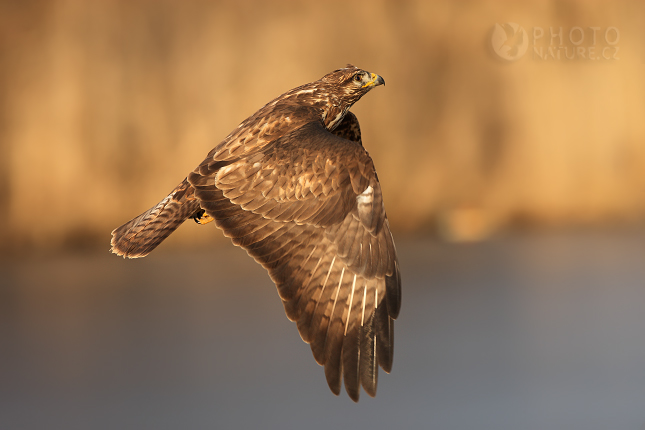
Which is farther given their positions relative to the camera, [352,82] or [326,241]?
[352,82]

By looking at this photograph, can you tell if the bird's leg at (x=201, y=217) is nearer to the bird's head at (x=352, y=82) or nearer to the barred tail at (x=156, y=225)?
the barred tail at (x=156, y=225)

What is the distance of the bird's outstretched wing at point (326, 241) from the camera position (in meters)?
3.12

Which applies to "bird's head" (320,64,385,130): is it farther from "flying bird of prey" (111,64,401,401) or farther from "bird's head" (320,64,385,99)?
"flying bird of prey" (111,64,401,401)

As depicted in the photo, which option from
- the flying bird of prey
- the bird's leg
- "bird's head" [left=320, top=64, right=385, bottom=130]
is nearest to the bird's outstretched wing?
the flying bird of prey

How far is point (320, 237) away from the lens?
10.5 ft

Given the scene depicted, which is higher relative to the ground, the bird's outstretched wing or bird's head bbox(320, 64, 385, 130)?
bird's head bbox(320, 64, 385, 130)

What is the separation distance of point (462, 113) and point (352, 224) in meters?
7.26

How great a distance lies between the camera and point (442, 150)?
10.1m

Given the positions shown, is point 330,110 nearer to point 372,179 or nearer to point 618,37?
point 372,179

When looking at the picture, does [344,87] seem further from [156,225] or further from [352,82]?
[156,225]

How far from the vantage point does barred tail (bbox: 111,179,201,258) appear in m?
3.35

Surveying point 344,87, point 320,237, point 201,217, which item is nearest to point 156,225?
point 201,217

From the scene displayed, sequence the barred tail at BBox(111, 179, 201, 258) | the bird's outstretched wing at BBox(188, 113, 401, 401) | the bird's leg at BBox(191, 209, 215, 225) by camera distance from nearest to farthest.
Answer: the bird's outstretched wing at BBox(188, 113, 401, 401), the barred tail at BBox(111, 179, 201, 258), the bird's leg at BBox(191, 209, 215, 225)

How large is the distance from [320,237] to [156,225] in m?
0.76
